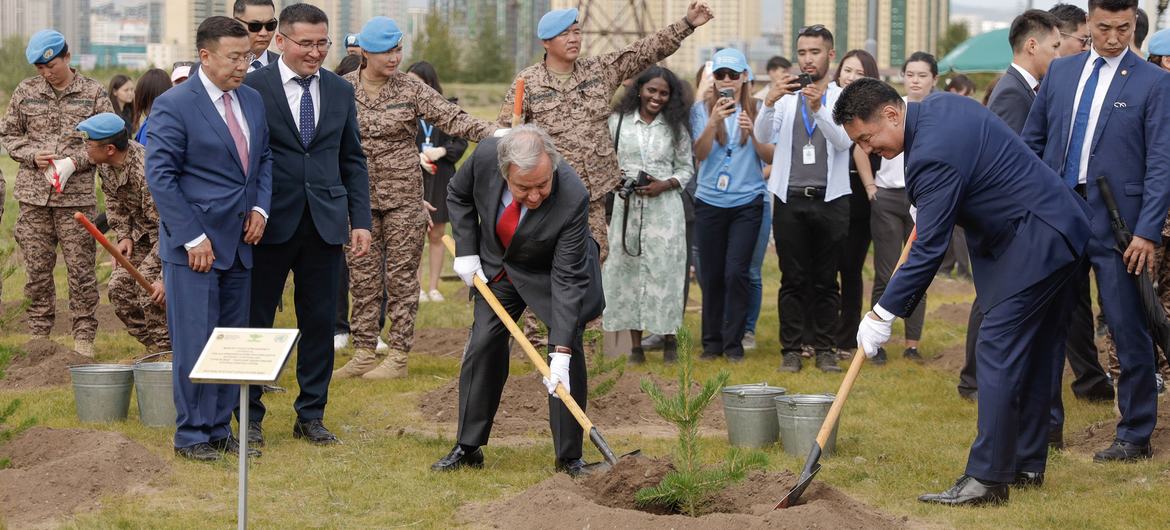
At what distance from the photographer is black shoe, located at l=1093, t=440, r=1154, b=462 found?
Result: 7086mm

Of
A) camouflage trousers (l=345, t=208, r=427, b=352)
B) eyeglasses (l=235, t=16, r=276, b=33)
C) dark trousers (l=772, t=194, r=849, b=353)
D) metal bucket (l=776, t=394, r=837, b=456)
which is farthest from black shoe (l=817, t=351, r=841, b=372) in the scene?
eyeglasses (l=235, t=16, r=276, b=33)

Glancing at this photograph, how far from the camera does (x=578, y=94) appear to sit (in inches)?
368

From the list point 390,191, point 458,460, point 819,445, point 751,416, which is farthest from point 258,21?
point 819,445

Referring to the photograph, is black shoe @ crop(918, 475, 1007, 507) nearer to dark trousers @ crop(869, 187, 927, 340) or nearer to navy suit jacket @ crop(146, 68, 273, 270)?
navy suit jacket @ crop(146, 68, 273, 270)

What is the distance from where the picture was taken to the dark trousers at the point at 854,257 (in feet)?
35.2

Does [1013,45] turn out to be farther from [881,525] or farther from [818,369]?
[881,525]

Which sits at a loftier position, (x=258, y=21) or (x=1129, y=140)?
(x=258, y=21)

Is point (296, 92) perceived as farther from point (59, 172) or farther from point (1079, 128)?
point (1079, 128)

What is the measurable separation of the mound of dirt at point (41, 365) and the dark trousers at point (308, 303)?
242 cm

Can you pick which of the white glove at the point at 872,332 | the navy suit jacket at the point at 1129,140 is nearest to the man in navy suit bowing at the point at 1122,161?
the navy suit jacket at the point at 1129,140

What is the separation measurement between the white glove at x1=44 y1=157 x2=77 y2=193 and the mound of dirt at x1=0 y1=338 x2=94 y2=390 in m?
1.15

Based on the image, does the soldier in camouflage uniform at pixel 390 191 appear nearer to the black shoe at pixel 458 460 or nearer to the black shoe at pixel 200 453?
the black shoe at pixel 200 453

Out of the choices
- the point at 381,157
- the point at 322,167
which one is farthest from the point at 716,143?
the point at 322,167

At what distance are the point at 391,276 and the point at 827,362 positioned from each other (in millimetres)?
3257
